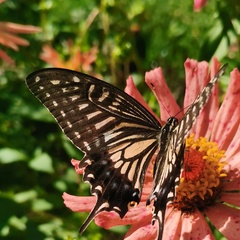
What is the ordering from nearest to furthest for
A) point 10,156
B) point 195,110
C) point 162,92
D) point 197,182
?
1. point 195,110
2. point 197,182
3. point 162,92
4. point 10,156

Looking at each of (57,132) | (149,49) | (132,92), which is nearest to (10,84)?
(57,132)

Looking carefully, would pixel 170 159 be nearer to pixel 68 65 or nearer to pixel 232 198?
pixel 232 198

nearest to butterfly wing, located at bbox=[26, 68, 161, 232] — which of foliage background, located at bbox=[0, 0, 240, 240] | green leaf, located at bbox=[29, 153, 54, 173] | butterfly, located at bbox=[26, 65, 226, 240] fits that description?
butterfly, located at bbox=[26, 65, 226, 240]

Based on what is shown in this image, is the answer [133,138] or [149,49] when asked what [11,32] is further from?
[133,138]

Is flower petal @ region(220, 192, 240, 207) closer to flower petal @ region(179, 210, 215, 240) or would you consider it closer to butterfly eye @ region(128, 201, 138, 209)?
flower petal @ region(179, 210, 215, 240)

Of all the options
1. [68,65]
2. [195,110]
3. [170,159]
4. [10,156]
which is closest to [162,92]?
[170,159]

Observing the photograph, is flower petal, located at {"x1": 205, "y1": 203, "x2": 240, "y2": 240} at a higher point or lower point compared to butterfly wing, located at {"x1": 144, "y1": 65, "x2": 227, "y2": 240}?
lower
